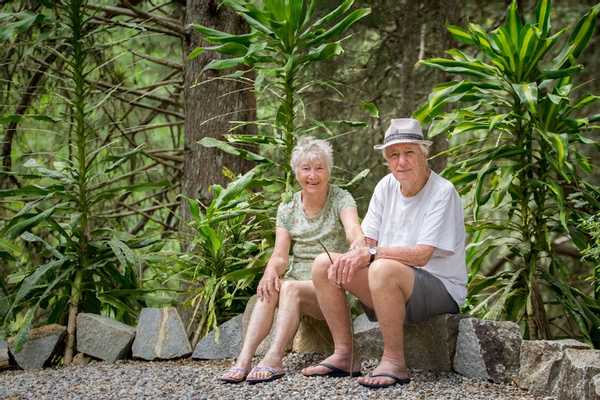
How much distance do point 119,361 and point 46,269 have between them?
0.63 metres

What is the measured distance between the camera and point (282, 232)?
154 inches

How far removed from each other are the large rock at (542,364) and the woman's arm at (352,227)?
804 mm

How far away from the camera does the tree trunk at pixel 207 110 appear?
508 centimetres

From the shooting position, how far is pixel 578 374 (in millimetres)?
2975

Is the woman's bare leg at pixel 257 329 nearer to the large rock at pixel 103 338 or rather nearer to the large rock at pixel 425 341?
the large rock at pixel 425 341

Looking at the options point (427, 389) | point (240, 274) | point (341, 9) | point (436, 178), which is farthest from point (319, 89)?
point (427, 389)

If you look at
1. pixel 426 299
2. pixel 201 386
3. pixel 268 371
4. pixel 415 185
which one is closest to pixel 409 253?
pixel 426 299

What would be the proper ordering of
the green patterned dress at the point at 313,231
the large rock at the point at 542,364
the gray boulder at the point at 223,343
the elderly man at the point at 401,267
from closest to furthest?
the large rock at the point at 542,364 → the elderly man at the point at 401,267 → the green patterned dress at the point at 313,231 → the gray boulder at the point at 223,343

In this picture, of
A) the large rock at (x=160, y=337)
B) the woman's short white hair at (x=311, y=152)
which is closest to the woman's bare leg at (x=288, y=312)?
the woman's short white hair at (x=311, y=152)

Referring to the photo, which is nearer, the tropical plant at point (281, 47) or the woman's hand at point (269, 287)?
the woman's hand at point (269, 287)

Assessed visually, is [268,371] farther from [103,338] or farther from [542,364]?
[103,338]

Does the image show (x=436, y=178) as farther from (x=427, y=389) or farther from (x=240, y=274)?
(x=240, y=274)

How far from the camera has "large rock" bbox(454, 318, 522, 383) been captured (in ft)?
11.3

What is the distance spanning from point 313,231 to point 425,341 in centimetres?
71
